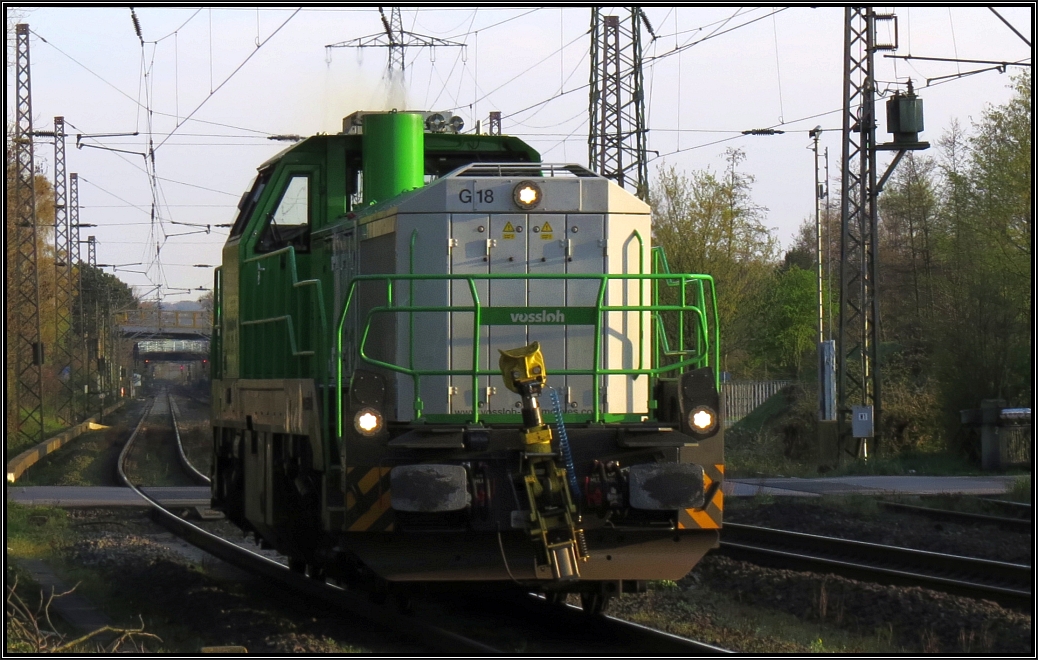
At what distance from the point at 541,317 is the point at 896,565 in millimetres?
5424

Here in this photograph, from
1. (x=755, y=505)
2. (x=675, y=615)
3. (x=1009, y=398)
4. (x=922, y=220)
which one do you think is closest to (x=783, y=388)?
(x=922, y=220)

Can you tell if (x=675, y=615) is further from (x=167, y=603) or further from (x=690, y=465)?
(x=167, y=603)

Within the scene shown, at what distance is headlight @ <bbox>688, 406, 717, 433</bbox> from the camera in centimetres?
674

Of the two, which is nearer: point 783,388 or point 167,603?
point 167,603

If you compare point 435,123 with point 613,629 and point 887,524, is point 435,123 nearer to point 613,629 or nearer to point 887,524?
point 613,629

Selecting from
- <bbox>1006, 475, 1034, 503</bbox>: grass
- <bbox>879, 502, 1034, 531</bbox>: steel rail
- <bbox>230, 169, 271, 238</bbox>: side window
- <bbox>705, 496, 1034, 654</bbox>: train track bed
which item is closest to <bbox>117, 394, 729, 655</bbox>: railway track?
<bbox>705, 496, 1034, 654</bbox>: train track bed

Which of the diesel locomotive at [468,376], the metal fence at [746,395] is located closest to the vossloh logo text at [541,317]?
the diesel locomotive at [468,376]

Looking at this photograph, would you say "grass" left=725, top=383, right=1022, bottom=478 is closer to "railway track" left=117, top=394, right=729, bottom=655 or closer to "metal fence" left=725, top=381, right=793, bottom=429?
"metal fence" left=725, top=381, right=793, bottom=429

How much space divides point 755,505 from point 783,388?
30781 mm

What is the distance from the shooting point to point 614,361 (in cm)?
743

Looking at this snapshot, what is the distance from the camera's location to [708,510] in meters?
6.82

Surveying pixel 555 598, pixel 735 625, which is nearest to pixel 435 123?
pixel 555 598

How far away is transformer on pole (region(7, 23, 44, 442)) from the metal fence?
78.4 ft

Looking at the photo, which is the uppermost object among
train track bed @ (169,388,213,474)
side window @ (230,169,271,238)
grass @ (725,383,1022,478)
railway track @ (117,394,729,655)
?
side window @ (230,169,271,238)
